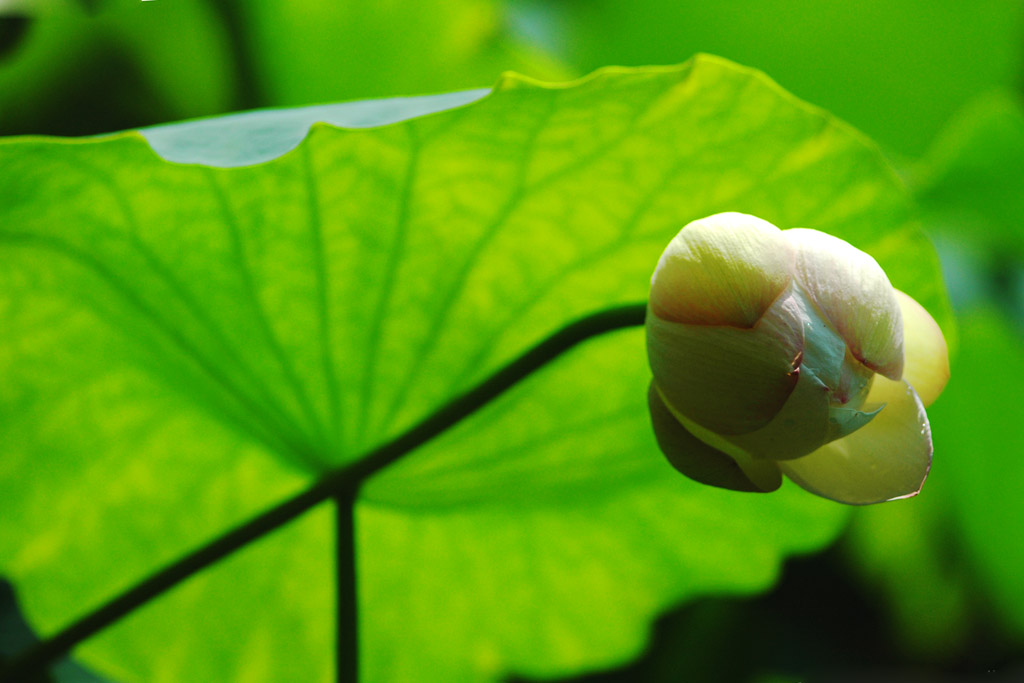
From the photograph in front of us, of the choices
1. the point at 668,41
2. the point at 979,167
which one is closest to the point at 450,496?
the point at 979,167

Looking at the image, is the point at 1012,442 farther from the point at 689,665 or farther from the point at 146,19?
the point at 146,19

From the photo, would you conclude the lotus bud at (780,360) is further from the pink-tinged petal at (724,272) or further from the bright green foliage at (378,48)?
the bright green foliage at (378,48)

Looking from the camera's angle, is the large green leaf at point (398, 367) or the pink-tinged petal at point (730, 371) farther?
the large green leaf at point (398, 367)

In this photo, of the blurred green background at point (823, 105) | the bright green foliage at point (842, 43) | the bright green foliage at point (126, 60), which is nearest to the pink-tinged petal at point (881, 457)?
the blurred green background at point (823, 105)

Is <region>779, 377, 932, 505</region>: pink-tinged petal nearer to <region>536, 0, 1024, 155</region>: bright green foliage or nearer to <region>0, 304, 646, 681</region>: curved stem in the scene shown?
<region>0, 304, 646, 681</region>: curved stem

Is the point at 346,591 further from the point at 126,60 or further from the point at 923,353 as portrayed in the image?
the point at 126,60
